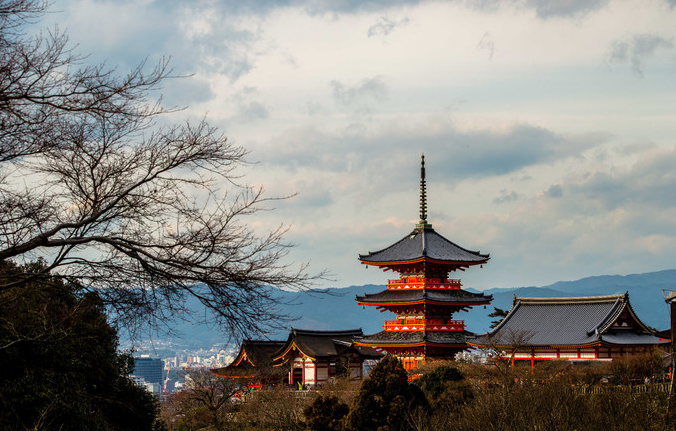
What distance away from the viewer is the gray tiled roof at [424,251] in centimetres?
4031

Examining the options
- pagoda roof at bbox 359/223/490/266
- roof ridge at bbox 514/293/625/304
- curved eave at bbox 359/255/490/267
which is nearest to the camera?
Result: roof ridge at bbox 514/293/625/304

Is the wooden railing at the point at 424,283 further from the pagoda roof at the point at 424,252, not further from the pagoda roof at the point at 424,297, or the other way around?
the pagoda roof at the point at 424,252

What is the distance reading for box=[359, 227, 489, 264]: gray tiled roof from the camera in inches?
1587

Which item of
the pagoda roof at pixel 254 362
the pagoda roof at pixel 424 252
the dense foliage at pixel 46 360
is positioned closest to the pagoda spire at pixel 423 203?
the pagoda roof at pixel 424 252

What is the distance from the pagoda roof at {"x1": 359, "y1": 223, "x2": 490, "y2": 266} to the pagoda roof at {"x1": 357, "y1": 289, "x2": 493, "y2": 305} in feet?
5.55

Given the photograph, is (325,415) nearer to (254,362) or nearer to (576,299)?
(254,362)

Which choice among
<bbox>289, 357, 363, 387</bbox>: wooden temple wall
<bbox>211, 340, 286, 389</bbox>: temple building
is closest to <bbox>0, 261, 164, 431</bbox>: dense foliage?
<bbox>211, 340, 286, 389</bbox>: temple building

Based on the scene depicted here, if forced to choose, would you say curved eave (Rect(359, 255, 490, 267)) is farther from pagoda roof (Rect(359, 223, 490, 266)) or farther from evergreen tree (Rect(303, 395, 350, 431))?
evergreen tree (Rect(303, 395, 350, 431))

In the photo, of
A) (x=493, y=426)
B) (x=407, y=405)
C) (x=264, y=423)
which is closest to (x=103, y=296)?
(x=493, y=426)

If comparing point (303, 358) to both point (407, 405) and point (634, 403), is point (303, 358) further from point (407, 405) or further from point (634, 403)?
point (634, 403)

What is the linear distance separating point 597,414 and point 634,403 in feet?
7.59

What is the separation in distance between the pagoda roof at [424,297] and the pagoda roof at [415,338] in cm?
174

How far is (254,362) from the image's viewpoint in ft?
133

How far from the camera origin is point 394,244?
42.7 metres
